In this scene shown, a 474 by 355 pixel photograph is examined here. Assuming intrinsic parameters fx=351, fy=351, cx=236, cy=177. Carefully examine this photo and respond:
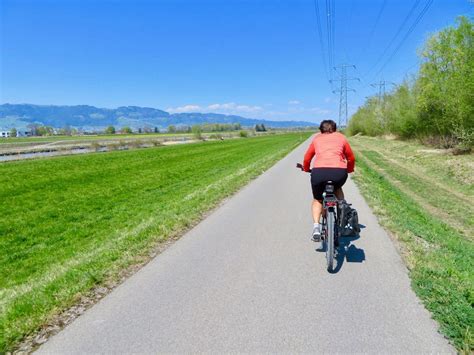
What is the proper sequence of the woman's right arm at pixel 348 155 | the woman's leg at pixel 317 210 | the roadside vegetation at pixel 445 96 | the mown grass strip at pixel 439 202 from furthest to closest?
the roadside vegetation at pixel 445 96
the mown grass strip at pixel 439 202
the woman's leg at pixel 317 210
the woman's right arm at pixel 348 155

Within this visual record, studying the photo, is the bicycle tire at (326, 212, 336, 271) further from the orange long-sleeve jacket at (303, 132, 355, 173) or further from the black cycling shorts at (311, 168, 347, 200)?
the orange long-sleeve jacket at (303, 132, 355, 173)

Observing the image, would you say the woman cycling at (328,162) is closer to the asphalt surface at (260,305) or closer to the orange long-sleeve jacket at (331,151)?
the orange long-sleeve jacket at (331,151)

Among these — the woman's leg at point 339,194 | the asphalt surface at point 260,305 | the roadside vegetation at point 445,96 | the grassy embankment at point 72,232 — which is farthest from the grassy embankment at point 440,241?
the roadside vegetation at point 445,96

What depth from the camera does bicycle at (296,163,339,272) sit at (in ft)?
15.7

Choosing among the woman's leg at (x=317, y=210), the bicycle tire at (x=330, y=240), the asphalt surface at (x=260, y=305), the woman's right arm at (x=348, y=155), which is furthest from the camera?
the woman's leg at (x=317, y=210)

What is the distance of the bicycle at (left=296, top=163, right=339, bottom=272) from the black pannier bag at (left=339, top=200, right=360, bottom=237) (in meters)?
0.08

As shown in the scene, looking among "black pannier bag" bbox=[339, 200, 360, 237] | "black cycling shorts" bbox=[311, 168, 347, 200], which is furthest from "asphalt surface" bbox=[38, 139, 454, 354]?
"black cycling shorts" bbox=[311, 168, 347, 200]

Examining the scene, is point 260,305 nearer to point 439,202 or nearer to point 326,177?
point 326,177

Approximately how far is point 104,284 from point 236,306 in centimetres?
189

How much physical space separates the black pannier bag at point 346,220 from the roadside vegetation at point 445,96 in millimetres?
20567

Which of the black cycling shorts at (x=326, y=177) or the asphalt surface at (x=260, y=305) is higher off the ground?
the black cycling shorts at (x=326, y=177)

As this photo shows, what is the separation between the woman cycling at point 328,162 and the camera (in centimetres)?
Result: 515

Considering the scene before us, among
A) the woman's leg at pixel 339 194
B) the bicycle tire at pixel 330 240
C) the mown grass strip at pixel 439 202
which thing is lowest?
the mown grass strip at pixel 439 202

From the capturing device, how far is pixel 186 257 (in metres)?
5.50
